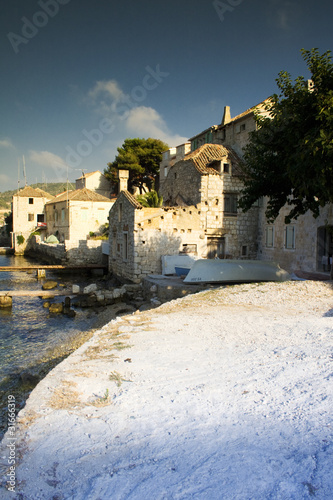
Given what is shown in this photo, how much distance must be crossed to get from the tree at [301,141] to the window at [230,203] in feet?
29.1

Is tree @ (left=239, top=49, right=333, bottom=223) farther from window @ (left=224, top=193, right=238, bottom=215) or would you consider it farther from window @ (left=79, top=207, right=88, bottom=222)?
window @ (left=79, top=207, right=88, bottom=222)

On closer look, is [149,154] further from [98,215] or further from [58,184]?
[58,184]

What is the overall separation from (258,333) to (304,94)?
8563 mm

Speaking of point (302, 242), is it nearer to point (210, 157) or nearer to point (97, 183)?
point (210, 157)

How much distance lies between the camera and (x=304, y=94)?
11.0 m

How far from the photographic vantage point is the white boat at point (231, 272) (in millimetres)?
14328

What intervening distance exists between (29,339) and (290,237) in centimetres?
1428

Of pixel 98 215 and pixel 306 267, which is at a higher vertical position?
pixel 98 215

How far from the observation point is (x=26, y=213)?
4875 cm

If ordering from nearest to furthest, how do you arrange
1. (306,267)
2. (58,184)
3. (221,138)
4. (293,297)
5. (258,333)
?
(258,333), (293,297), (306,267), (221,138), (58,184)

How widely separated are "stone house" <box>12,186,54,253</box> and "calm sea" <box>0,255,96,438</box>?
3221 centimetres

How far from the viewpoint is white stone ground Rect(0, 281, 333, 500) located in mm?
2631

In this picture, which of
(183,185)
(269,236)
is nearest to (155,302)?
(269,236)

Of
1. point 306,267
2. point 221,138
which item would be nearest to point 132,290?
point 306,267
